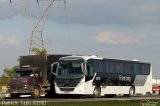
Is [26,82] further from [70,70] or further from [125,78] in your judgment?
[125,78]

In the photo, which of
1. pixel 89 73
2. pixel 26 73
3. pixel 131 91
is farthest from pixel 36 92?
pixel 131 91

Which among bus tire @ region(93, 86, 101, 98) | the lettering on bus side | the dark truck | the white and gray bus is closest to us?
the white and gray bus

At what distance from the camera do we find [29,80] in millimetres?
48031

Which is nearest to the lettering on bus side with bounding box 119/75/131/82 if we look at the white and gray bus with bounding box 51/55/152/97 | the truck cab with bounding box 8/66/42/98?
the white and gray bus with bounding box 51/55/152/97

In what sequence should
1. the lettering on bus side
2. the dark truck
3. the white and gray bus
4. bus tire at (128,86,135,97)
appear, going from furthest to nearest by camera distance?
bus tire at (128,86,135,97) < the lettering on bus side < the dark truck < the white and gray bus

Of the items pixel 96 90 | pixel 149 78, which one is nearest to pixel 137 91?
pixel 149 78

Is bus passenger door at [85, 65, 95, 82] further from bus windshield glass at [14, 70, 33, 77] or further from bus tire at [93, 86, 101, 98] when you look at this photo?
bus windshield glass at [14, 70, 33, 77]

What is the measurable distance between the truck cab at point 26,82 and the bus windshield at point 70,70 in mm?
1713

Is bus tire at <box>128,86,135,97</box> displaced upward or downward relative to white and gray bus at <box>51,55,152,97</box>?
downward

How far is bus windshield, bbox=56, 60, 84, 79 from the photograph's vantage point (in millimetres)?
47750

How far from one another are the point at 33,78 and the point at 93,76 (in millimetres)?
4814

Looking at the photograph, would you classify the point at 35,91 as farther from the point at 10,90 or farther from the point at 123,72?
the point at 123,72

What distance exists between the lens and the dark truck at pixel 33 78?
4816cm

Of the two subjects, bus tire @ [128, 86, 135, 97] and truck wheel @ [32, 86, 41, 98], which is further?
bus tire @ [128, 86, 135, 97]
